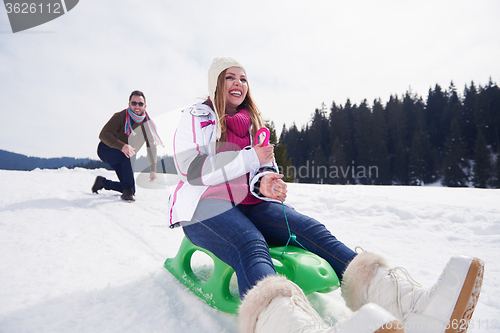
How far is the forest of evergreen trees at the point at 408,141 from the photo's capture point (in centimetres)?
3378

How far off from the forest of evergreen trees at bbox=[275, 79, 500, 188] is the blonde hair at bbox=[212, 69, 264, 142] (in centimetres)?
2908

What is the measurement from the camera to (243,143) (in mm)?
1774

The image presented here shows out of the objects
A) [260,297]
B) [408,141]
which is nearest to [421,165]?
[408,141]

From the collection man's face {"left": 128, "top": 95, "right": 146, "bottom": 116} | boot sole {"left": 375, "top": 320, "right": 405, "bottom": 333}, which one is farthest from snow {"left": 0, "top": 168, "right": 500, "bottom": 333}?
man's face {"left": 128, "top": 95, "right": 146, "bottom": 116}

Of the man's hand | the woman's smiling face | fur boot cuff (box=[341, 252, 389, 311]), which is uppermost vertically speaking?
the woman's smiling face

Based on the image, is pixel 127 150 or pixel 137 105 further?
pixel 137 105

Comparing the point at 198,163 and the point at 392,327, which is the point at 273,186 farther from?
the point at 392,327

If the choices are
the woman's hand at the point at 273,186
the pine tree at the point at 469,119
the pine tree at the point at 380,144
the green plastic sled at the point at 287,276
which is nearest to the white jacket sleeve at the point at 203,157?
the woman's hand at the point at 273,186

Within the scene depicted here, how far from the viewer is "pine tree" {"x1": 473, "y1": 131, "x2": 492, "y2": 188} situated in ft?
97.6

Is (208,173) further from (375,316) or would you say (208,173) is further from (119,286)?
(375,316)

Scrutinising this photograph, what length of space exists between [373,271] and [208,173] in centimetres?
94

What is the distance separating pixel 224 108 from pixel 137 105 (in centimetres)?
309

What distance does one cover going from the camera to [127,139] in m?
4.41

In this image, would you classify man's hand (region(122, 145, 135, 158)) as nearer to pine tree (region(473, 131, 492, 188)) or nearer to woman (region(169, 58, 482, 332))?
woman (region(169, 58, 482, 332))
